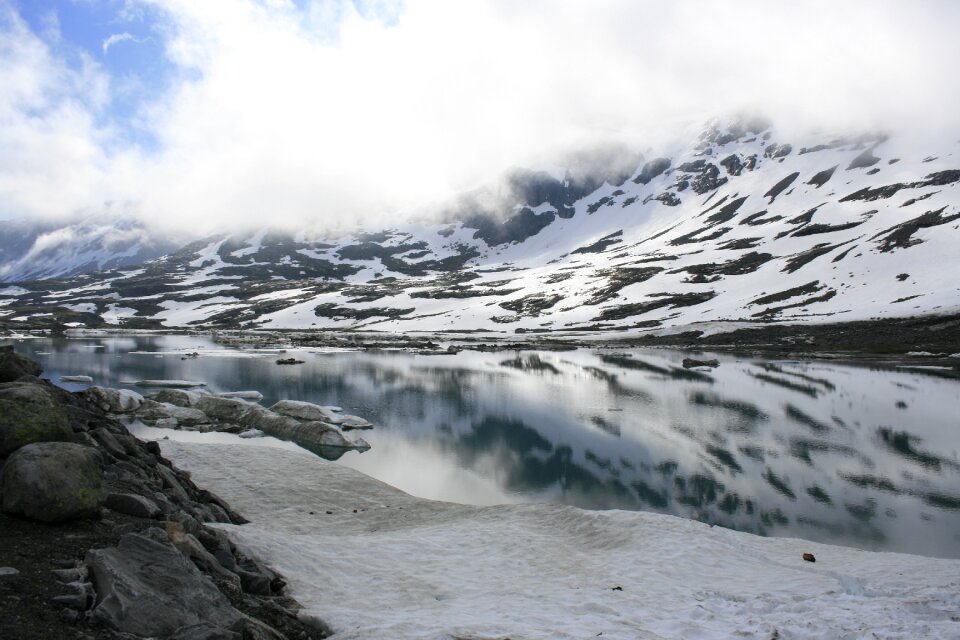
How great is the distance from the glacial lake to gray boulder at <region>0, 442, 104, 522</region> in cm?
1563

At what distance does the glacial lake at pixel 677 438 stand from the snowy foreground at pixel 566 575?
179 inches

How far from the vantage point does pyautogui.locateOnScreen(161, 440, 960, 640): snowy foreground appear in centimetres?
993

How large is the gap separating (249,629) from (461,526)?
35.2 feet

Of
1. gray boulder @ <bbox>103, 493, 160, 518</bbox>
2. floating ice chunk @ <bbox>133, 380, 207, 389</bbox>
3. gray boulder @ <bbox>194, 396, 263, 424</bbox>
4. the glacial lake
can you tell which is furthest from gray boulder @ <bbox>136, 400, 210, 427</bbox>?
gray boulder @ <bbox>103, 493, 160, 518</bbox>

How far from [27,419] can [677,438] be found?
31.4 m

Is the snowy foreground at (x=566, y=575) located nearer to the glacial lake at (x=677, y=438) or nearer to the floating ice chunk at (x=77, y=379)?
the glacial lake at (x=677, y=438)

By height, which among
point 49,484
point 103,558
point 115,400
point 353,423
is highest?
point 49,484

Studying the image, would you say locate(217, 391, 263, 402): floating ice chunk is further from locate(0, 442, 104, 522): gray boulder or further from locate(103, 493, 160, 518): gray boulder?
locate(0, 442, 104, 522): gray boulder

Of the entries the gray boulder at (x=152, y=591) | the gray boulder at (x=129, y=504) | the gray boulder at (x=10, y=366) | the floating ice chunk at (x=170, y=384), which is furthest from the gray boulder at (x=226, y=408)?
the gray boulder at (x=152, y=591)

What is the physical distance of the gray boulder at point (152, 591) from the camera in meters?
7.02

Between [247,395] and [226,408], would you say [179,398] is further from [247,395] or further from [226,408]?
[247,395]

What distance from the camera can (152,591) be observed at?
299 inches

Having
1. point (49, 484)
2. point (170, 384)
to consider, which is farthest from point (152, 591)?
point (170, 384)

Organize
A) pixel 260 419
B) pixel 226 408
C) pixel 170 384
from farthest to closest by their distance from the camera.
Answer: pixel 170 384 → pixel 226 408 → pixel 260 419
